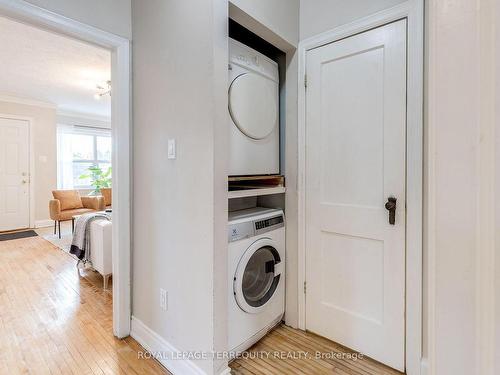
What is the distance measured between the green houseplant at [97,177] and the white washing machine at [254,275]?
18.8 ft

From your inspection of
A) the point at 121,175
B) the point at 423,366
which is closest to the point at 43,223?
the point at 121,175

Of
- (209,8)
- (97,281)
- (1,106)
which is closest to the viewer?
(209,8)

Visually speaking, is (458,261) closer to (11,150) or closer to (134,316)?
(134,316)

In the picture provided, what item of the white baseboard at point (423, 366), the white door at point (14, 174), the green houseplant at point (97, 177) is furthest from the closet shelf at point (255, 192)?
the green houseplant at point (97, 177)

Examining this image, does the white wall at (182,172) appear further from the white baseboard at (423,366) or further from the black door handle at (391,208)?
the white baseboard at (423,366)

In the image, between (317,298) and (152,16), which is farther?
(317,298)

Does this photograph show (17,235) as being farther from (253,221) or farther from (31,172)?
(253,221)

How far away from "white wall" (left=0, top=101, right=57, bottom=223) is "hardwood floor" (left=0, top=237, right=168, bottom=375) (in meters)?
2.50

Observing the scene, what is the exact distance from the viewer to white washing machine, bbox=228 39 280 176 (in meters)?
1.56

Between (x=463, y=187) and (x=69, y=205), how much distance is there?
572 centimetres

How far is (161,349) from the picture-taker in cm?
159

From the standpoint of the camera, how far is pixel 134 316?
1.81 meters

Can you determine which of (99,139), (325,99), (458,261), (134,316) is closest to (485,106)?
(458,261)

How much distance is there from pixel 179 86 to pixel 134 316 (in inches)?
60.5
